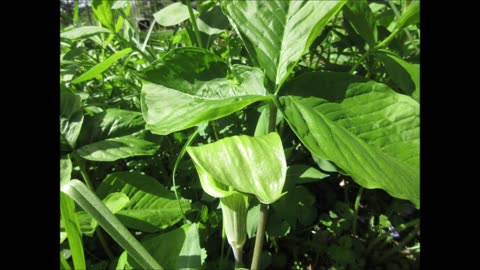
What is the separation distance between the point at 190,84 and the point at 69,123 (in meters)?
0.25

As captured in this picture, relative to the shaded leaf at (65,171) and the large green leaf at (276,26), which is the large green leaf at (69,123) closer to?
the shaded leaf at (65,171)

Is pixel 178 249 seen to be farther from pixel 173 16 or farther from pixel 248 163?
pixel 173 16

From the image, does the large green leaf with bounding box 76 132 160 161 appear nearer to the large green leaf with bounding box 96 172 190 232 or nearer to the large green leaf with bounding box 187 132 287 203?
the large green leaf with bounding box 96 172 190 232

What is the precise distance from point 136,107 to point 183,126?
50 centimetres

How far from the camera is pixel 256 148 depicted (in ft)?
1.25

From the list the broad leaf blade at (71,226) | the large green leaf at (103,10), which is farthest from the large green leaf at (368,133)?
the large green leaf at (103,10)

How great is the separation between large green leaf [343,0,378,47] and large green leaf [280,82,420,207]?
0.41 feet

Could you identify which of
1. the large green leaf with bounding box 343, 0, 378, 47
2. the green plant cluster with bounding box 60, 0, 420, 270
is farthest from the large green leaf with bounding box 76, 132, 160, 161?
the large green leaf with bounding box 343, 0, 378, 47

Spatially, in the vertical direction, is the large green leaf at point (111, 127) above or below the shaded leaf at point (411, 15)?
below

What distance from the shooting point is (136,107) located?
872 mm

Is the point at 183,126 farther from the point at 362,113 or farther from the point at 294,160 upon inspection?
the point at 294,160

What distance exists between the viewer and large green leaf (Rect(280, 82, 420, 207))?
37cm

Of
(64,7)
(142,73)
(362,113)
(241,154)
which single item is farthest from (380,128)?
(64,7)

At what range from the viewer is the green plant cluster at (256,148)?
1.23 feet
